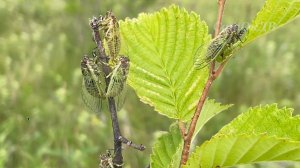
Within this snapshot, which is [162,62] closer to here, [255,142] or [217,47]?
[217,47]

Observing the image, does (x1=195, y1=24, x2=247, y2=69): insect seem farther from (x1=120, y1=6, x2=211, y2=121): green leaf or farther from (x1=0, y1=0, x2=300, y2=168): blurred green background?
Answer: (x1=0, y1=0, x2=300, y2=168): blurred green background

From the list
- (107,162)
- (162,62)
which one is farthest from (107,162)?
(162,62)

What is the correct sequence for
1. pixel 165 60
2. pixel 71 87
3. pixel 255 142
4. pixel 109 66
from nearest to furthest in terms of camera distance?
1. pixel 255 142
2. pixel 109 66
3. pixel 165 60
4. pixel 71 87

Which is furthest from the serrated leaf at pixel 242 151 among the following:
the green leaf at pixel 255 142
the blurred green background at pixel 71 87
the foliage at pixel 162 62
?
the blurred green background at pixel 71 87

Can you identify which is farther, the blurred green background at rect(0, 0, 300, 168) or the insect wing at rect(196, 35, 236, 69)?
the blurred green background at rect(0, 0, 300, 168)

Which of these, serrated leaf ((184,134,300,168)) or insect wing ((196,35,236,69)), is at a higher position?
insect wing ((196,35,236,69))

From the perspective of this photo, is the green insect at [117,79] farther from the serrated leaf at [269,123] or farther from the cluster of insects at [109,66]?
the serrated leaf at [269,123]

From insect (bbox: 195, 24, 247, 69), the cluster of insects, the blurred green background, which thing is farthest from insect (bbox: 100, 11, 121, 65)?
the blurred green background

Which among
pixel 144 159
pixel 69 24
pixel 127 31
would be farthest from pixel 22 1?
pixel 127 31
